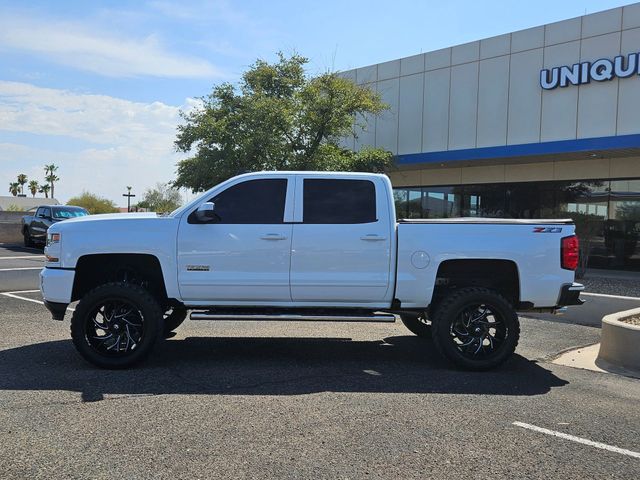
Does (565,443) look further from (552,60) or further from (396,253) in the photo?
(552,60)

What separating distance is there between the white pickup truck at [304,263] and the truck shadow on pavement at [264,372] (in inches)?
15.6

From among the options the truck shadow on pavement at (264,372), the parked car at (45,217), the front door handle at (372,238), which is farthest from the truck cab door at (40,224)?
the front door handle at (372,238)

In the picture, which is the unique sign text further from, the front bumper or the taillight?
the front bumper

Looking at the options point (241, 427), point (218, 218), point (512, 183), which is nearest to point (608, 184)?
point (512, 183)

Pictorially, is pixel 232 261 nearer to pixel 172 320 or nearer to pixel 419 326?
pixel 172 320

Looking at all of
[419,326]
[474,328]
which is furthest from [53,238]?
[419,326]

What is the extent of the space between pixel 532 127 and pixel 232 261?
15000 millimetres

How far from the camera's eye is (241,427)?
15.3 ft

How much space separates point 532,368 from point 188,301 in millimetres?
4118

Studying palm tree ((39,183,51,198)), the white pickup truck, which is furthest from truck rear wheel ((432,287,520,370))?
palm tree ((39,183,51,198))

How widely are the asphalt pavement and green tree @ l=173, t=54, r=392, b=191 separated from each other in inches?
512

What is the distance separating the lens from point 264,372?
6.35 m

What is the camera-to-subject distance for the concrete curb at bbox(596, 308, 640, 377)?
23.2ft

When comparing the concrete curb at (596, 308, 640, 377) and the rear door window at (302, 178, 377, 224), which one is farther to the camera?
the concrete curb at (596, 308, 640, 377)
